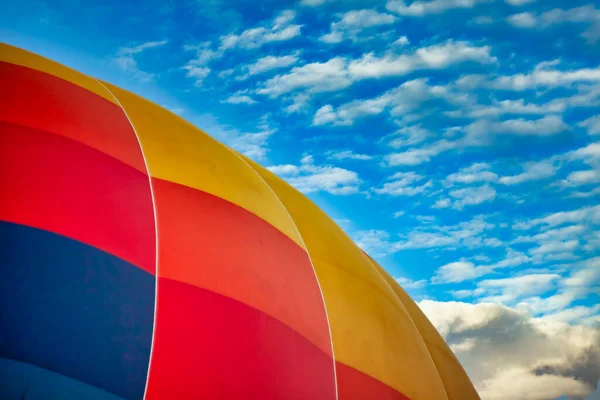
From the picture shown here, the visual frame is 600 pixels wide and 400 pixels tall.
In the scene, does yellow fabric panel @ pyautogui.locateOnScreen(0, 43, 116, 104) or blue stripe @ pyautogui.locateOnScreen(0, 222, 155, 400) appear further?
yellow fabric panel @ pyautogui.locateOnScreen(0, 43, 116, 104)

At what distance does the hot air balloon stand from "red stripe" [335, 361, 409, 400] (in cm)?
3

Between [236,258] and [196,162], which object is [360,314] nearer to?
[236,258]

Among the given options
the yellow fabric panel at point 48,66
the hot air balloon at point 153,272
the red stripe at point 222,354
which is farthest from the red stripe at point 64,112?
the red stripe at point 222,354

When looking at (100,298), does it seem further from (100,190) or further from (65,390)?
(100,190)

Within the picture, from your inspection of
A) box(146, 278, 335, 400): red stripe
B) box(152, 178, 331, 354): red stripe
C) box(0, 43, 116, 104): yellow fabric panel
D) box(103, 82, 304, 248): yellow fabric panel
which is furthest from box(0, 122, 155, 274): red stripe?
box(0, 43, 116, 104): yellow fabric panel

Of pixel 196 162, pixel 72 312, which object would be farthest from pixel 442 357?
pixel 72 312

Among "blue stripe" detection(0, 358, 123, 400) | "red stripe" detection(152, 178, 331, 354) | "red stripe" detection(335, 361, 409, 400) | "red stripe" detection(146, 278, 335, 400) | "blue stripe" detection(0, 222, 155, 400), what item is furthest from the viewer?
"red stripe" detection(335, 361, 409, 400)

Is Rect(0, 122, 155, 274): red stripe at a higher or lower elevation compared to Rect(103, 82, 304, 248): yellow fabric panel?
lower

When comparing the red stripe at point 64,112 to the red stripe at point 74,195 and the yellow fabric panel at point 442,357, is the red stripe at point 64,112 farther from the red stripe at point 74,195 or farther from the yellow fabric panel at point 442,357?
the yellow fabric panel at point 442,357

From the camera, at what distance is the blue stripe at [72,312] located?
5.82 meters

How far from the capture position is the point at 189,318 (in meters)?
7.14

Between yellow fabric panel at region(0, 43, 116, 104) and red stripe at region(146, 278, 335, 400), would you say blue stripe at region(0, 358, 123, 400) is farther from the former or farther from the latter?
yellow fabric panel at region(0, 43, 116, 104)

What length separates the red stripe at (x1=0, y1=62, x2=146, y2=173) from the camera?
24.4 ft

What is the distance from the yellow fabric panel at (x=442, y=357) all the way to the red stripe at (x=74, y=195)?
26.2ft
